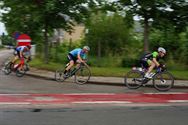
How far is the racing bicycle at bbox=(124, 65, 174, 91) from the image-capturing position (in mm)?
17266

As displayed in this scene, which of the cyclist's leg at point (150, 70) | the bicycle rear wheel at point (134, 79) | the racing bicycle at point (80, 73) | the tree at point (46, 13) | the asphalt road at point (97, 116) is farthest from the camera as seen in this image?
the tree at point (46, 13)

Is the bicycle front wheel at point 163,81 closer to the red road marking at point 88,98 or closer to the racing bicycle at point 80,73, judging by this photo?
the red road marking at point 88,98

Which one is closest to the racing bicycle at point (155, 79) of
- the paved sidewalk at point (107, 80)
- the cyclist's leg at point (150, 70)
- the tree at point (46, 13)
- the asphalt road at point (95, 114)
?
the cyclist's leg at point (150, 70)

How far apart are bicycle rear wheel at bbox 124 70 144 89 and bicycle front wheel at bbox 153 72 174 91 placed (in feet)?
1.81

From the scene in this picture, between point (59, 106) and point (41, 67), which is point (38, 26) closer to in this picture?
point (41, 67)

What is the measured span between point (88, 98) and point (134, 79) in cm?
400

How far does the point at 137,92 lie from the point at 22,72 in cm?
740

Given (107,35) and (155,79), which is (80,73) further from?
(107,35)

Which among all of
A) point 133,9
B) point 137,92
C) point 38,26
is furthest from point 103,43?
point 137,92

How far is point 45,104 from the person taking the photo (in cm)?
1238

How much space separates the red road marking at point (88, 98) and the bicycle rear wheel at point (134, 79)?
1921mm

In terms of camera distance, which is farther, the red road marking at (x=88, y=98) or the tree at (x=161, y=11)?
the tree at (x=161, y=11)

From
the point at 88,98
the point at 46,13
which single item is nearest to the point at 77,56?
the point at 88,98

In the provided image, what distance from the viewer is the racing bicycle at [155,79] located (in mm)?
17266
